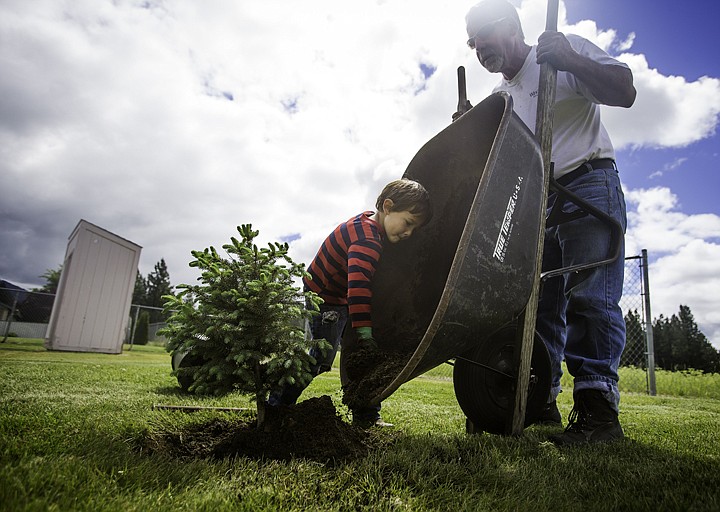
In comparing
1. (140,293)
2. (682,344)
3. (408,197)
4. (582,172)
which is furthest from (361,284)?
(682,344)

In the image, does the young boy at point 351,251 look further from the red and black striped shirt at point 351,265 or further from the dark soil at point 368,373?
the dark soil at point 368,373

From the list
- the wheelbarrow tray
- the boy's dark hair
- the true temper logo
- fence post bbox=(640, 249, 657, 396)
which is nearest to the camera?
the wheelbarrow tray

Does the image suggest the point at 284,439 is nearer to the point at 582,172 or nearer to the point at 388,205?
the point at 388,205

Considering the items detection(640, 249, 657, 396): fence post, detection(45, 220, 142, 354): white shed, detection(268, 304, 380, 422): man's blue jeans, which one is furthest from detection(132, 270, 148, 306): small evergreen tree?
detection(268, 304, 380, 422): man's blue jeans

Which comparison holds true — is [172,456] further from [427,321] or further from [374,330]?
[427,321]

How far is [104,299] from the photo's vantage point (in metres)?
10.4

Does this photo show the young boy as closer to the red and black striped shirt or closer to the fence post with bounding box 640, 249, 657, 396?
the red and black striped shirt

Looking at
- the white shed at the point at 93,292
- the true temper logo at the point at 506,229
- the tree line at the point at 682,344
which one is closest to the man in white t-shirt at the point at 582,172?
the true temper logo at the point at 506,229

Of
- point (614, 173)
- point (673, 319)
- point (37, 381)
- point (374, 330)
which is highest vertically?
point (673, 319)

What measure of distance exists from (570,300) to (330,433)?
55.6 inches

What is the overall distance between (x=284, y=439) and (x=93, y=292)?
1051 cm

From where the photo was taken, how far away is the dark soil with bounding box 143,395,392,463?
63.4 inches

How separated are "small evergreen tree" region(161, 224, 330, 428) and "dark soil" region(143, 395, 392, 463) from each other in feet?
0.40

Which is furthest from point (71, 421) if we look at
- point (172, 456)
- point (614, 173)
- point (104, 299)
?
point (104, 299)
